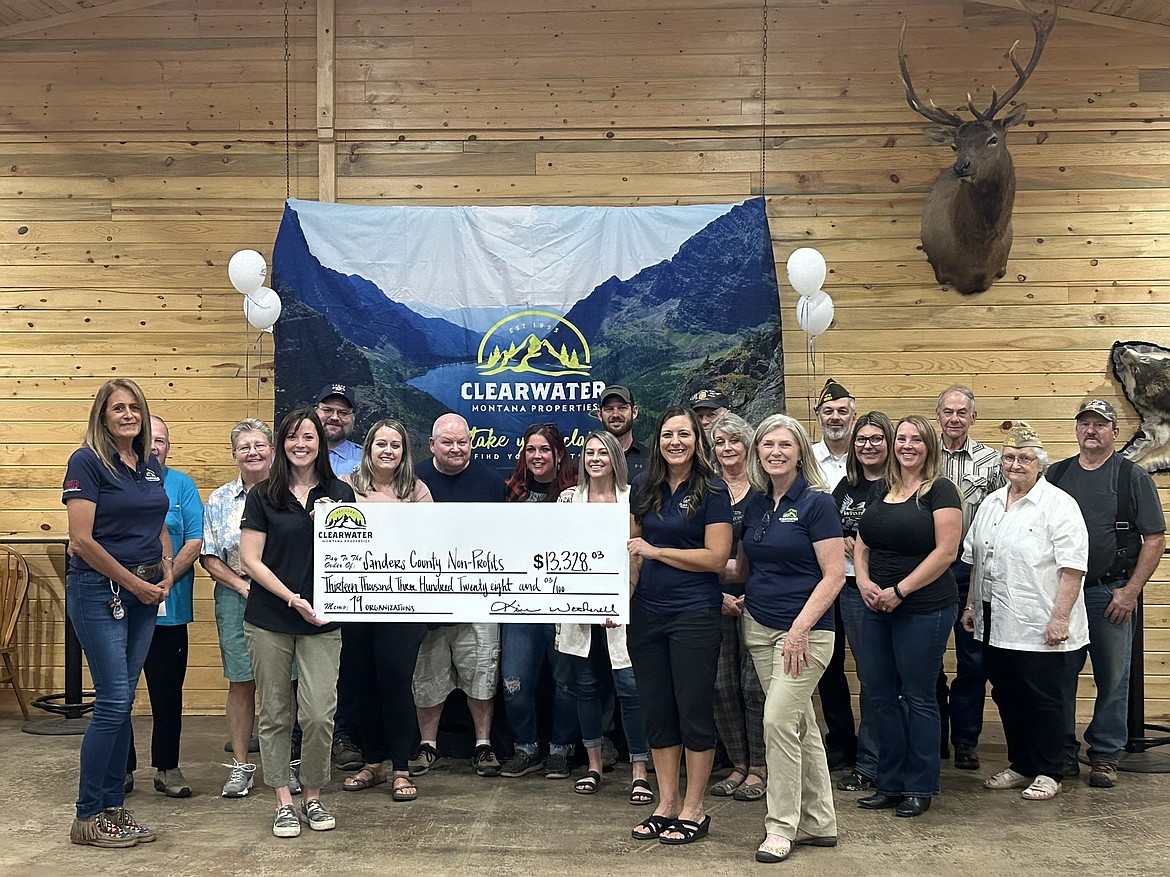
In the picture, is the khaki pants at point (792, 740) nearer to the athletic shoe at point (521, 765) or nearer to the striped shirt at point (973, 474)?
the athletic shoe at point (521, 765)

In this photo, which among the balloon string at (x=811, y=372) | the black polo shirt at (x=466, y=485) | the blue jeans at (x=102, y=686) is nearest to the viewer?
the blue jeans at (x=102, y=686)

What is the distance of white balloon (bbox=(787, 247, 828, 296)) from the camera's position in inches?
192

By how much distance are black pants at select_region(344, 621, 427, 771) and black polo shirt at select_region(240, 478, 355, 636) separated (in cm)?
38

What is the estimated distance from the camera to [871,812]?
12.4 ft

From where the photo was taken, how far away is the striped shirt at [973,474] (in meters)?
4.53

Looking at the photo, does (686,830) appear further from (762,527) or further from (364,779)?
(364,779)

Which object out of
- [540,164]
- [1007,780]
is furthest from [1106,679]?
[540,164]

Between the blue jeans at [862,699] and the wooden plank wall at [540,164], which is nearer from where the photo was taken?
the blue jeans at [862,699]

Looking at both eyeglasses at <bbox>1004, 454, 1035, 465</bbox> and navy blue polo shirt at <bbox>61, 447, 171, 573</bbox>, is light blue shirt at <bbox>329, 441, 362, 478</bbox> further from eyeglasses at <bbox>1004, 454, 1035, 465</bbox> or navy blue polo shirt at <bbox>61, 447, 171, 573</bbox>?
eyeglasses at <bbox>1004, 454, 1035, 465</bbox>

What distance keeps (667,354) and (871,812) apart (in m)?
2.36

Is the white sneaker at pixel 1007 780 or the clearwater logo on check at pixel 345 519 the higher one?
the clearwater logo on check at pixel 345 519

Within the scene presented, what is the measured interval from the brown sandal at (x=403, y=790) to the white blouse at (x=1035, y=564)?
2294 millimetres

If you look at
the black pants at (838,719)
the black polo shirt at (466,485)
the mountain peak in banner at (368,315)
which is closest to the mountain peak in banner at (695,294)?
the mountain peak in banner at (368,315)

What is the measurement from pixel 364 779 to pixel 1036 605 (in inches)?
104
